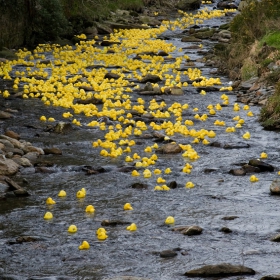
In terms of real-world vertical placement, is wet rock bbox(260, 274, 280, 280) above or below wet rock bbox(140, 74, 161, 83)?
below

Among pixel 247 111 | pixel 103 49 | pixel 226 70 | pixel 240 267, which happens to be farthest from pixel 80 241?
pixel 103 49

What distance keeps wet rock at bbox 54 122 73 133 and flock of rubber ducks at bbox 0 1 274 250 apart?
474mm

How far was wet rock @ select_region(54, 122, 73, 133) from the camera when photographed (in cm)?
1439

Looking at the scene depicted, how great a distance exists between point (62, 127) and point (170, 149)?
9.57ft

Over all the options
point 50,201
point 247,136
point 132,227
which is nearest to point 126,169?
point 50,201

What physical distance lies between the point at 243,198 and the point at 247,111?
270 inches

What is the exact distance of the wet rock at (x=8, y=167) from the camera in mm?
11070

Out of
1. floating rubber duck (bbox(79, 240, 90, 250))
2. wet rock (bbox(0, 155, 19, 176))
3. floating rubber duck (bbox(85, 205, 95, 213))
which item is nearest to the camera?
floating rubber duck (bbox(79, 240, 90, 250))

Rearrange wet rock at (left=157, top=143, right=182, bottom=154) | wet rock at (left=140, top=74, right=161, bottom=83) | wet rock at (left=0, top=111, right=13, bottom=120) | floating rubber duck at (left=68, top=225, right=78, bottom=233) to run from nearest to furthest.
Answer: floating rubber duck at (left=68, top=225, right=78, bottom=233) < wet rock at (left=157, top=143, right=182, bottom=154) < wet rock at (left=0, top=111, right=13, bottom=120) < wet rock at (left=140, top=74, right=161, bottom=83)

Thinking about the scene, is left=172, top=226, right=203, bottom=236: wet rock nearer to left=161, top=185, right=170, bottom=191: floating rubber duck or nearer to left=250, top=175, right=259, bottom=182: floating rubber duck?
left=161, top=185, right=170, bottom=191: floating rubber duck

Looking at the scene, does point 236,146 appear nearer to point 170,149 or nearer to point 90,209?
point 170,149

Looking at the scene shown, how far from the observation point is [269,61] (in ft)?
62.6

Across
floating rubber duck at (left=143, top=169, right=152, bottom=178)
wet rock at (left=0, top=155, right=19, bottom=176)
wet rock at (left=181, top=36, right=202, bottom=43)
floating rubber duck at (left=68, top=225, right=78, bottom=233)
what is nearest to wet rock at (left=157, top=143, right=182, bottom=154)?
floating rubber duck at (left=143, top=169, right=152, bottom=178)

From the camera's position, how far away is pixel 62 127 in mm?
14430
